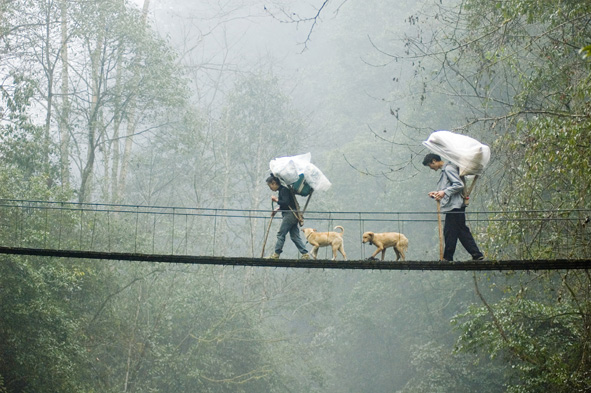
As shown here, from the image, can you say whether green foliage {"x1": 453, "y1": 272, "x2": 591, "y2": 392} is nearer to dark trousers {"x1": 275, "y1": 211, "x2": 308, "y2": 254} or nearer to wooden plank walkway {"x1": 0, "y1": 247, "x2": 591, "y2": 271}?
wooden plank walkway {"x1": 0, "y1": 247, "x2": 591, "y2": 271}

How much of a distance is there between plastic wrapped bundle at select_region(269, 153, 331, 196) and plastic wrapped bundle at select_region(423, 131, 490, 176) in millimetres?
1105

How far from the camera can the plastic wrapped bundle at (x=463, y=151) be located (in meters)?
5.88

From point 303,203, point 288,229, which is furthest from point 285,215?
point 303,203

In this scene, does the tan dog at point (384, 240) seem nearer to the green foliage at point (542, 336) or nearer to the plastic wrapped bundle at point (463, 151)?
the plastic wrapped bundle at point (463, 151)

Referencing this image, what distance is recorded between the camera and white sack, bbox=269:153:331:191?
253 inches

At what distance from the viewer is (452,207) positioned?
19.8 feet

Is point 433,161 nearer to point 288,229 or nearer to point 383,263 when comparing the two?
point 383,263

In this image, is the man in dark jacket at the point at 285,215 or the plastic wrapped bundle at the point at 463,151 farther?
the man in dark jacket at the point at 285,215

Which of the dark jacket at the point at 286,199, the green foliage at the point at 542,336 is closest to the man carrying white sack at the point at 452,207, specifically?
the dark jacket at the point at 286,199

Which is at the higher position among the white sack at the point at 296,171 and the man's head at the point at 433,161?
the man's head at the point at 433,161

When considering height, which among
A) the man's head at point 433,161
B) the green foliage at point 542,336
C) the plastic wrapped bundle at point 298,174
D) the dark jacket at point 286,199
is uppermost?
the man's head at point 433,161

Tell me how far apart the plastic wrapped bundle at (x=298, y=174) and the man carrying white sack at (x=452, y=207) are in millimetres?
1075

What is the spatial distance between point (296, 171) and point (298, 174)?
43 millimetres

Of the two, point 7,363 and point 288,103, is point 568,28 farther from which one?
point 288,103
